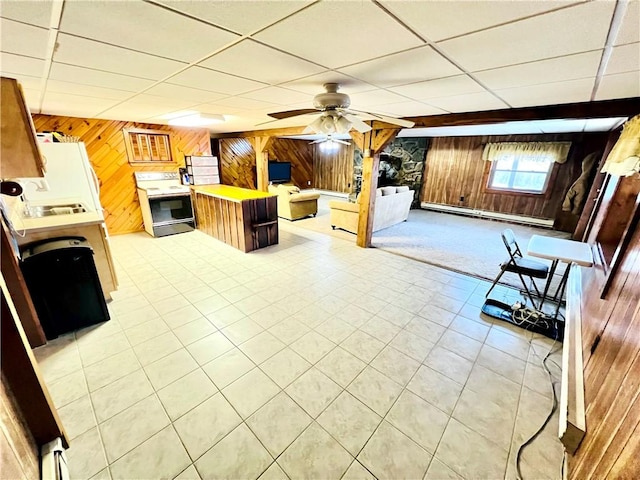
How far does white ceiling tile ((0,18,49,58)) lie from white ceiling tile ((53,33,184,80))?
0.06 meters

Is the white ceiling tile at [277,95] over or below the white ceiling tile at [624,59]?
over

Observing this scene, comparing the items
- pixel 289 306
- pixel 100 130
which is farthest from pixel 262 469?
pixel 100 130

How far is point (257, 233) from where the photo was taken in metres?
4.34

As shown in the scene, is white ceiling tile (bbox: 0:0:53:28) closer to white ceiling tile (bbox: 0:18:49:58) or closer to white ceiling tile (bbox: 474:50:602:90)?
white ceiling tile (bbox: 0:18:49:58)

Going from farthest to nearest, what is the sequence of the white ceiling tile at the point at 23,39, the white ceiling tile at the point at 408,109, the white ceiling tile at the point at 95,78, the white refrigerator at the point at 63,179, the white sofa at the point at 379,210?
the white sofa at the point at 379,210 → the white refrigerator at the point at 63,179 → the white ceiling tile at the point at 408,109 → the white ceiling tile at the point at 95,78 → the white ceiling tile at the point at 23,39

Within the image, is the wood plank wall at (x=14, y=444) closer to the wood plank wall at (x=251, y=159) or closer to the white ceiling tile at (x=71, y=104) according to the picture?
the white ceiling tile at (x=71, y=104)

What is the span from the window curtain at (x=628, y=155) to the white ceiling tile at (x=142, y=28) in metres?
2.96

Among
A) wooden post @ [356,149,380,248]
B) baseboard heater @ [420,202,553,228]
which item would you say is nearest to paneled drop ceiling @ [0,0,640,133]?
wooden post @ [356,149,380,248]

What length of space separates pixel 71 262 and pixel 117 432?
1475 mm

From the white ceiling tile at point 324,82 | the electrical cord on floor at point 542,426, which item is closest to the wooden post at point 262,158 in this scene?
the white ceiling tile at point 324,82

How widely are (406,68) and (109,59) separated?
6.28 feet

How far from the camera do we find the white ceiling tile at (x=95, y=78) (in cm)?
180

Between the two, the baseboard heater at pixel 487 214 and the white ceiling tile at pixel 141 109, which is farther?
the baseboard heater at pixel 487 214

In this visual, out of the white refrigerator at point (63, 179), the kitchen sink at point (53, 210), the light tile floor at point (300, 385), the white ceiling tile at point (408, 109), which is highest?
the white ceiling tile at point (408, 109)
